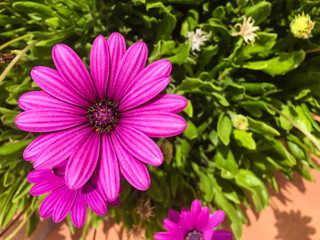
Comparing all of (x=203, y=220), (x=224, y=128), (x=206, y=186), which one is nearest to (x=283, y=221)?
(x=206, y=186)

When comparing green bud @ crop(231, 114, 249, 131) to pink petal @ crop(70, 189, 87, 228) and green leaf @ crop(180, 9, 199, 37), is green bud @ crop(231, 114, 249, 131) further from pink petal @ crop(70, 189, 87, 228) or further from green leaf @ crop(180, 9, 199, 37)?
pink petal @ crop(70, 189, 87, 228)

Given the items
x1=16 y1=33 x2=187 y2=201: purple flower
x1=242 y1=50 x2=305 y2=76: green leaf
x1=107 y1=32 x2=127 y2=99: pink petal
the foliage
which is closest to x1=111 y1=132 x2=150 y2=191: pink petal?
x1=16 y1=33 x2=187 y2=201: purple flower

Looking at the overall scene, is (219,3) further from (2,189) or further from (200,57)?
(2,189)

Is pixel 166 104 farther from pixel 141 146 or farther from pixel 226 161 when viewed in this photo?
pixel 226 161

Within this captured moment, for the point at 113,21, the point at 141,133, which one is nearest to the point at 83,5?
the point at 113,21

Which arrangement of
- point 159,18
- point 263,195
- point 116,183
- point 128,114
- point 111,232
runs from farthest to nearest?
1. point 111,232
2. point 263,195
3. point 159,18
4. point 128,114
5. point 116,183

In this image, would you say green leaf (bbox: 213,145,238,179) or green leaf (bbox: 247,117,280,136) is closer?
green leaf (bbox: 247,117,280,136)

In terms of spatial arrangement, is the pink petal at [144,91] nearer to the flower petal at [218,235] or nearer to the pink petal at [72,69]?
the pink petal at [72,69]
